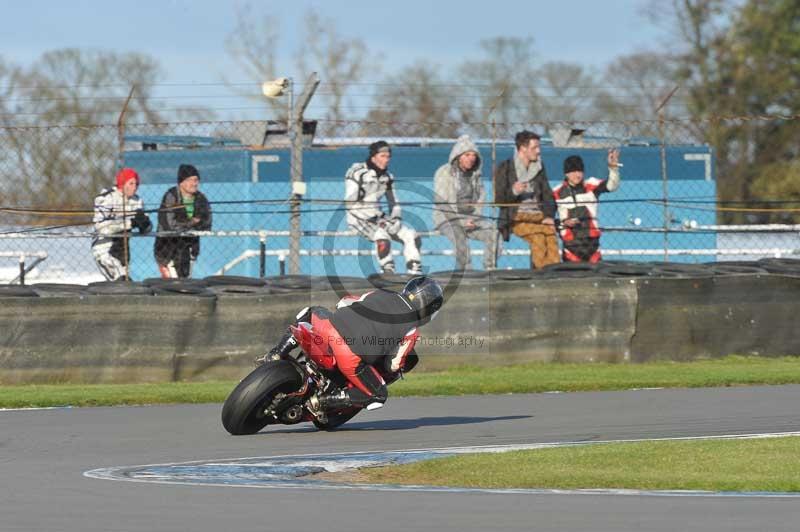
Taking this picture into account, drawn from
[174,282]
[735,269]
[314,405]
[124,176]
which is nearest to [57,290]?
[174,282]

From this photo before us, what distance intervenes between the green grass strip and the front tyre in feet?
5.84

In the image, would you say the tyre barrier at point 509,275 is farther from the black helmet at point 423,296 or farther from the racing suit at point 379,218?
the black helmet at point 423,296

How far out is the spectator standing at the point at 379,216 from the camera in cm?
1692

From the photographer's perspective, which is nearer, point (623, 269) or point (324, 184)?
point (623, 269)

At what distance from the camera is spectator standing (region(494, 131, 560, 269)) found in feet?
55.7

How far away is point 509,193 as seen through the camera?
56.3 feet

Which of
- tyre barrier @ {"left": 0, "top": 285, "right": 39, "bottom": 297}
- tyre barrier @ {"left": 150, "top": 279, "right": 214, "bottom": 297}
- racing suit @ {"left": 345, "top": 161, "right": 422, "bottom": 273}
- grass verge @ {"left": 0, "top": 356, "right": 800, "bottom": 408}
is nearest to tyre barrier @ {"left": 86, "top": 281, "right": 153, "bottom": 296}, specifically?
tyre barrier @ {"left": 150, "top": 279, "right": 214, "bottom": 297}

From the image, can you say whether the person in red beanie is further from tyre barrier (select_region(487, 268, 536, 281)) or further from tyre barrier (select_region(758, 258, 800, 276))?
tyre barrier (select_region(758, 258, 800, 276))

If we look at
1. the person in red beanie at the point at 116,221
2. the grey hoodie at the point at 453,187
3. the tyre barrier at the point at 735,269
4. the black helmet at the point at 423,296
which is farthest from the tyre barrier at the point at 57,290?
the tyre barrier at the point at 735,269

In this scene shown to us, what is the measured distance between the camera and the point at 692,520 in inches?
253

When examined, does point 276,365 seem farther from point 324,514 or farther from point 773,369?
point 773,369

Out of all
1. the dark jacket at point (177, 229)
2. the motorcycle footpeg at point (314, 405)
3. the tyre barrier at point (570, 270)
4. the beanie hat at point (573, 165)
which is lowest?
the motorcycle footpeg at point (314, 405)

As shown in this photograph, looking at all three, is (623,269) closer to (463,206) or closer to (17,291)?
(463,206)

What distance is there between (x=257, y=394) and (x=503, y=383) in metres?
4.32
